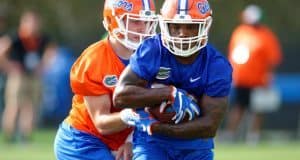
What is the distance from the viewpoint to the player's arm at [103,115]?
6355 millimetres

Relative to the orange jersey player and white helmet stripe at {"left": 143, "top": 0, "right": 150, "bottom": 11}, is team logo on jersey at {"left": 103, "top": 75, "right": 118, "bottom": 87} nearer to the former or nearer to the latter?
the orange jersey player

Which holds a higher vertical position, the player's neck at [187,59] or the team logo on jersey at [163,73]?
the player's neck at [187,59]

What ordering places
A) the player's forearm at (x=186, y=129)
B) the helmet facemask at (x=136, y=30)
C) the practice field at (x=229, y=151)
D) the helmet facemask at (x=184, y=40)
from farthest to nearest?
the practice field at (x=229, y=151) → the helmet facemask at (x=136, y=30) → the player's forearm at (x=186, y=129) → the helmet facemask at (x=184, y=40)

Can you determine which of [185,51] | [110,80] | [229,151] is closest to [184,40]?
[185,51]

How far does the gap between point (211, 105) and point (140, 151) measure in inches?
20.4

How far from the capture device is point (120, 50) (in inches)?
260

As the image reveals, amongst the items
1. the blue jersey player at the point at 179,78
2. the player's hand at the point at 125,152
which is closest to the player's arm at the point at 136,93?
the blue jersey player at the point at 179,78

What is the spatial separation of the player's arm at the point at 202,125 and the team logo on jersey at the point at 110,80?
602 millimetres

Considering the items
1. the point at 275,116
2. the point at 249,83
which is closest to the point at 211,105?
the point at 249,83

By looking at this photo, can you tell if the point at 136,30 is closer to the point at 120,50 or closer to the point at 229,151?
the point at 120,50

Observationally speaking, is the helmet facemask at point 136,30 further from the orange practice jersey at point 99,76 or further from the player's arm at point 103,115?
the player's arm at point 103,115

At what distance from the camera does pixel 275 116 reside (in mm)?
17016

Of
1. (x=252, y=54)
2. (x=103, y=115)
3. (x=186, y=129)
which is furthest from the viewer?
(x=252, y=54)

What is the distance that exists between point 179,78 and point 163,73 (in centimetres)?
11
